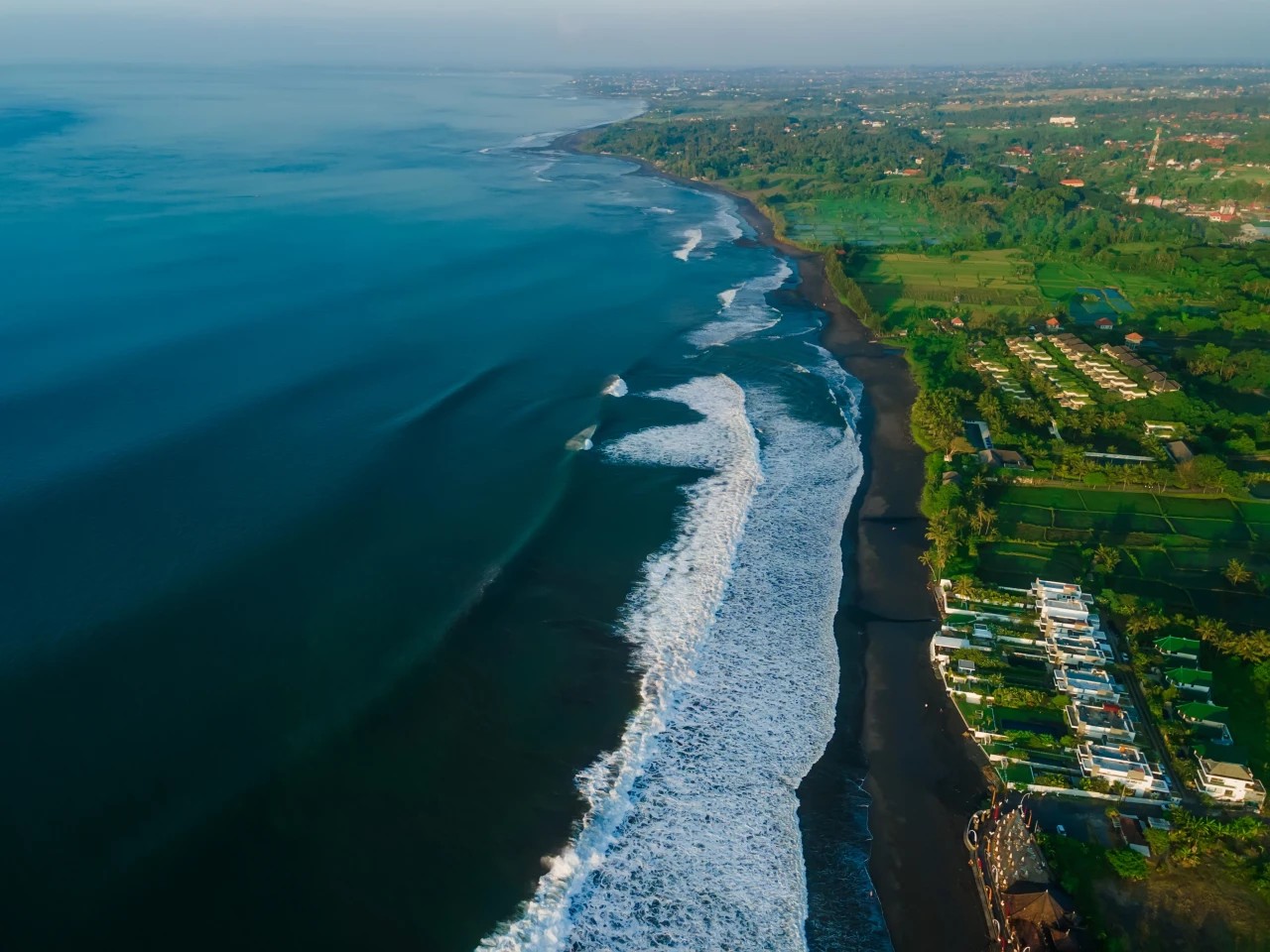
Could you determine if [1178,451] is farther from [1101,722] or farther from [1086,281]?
[1086,281]

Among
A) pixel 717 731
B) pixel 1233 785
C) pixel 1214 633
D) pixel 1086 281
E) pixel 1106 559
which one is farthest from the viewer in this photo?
pixel 1086 281

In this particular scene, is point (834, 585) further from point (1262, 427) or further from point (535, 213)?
point (535, 213)

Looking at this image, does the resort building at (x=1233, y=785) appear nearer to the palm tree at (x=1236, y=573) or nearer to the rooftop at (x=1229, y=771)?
the rooftop at (x=1229, y=771)

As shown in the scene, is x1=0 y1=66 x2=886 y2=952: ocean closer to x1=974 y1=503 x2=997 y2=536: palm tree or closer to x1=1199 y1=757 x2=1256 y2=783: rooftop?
x1=974 y1=503 x2=997 y2=536: palm tree

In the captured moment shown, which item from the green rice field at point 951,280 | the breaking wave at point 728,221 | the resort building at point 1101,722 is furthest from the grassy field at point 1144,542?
the breaking wave at point 728,221

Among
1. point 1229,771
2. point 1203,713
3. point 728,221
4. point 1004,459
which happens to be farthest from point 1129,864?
point 728,221

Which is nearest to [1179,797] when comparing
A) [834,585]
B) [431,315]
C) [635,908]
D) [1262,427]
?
[834,585]
